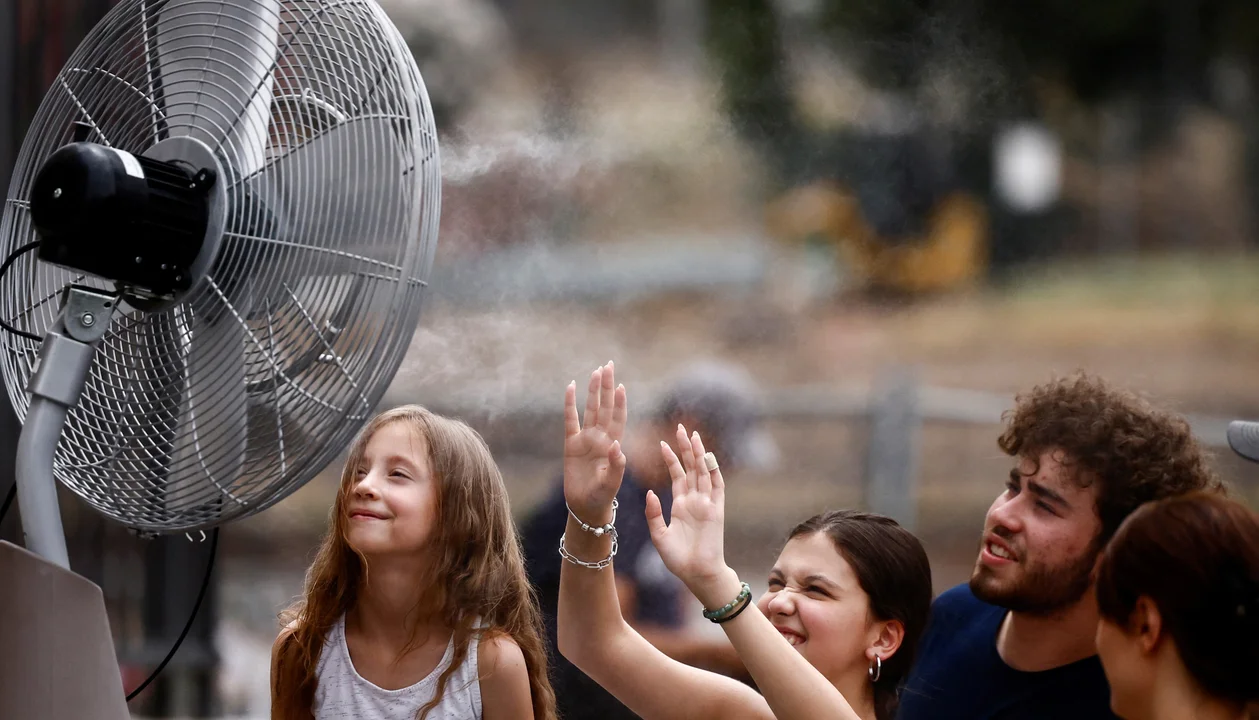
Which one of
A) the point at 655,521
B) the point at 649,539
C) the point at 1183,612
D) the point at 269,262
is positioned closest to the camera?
the point at 1183,612

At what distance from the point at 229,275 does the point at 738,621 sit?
66 cm

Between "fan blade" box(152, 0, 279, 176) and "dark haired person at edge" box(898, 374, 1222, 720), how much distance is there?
0.98m

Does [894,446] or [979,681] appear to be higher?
[894,446]

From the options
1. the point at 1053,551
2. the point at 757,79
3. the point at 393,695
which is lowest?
the point at 393,695

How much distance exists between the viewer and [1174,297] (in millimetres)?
1719

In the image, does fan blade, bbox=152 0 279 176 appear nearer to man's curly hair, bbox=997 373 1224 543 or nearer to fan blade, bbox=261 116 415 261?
fan blade, bbox=261 116 415 261

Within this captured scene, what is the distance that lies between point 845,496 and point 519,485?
54 centimetres

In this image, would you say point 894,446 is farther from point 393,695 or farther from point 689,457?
point 393,695

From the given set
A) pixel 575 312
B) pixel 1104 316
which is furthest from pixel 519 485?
pixel 1104 316

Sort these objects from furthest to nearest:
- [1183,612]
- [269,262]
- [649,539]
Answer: [649,539] < [269,262] < [1183,612]

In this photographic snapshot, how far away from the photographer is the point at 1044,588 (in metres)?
1.39

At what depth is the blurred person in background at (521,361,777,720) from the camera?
1784mm

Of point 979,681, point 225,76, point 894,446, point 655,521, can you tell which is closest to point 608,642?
point 655,521

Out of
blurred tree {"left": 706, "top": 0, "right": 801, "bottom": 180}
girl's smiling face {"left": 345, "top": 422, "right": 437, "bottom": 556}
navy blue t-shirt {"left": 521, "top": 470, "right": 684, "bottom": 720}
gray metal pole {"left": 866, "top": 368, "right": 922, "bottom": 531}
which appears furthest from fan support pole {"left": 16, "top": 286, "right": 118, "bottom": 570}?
gray metal pole {"left": 866, "top": 368, "right": 922, "bottom": 531}
